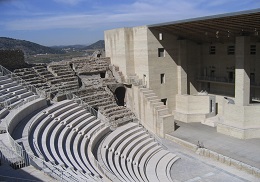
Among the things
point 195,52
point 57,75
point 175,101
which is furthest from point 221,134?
point 57,75

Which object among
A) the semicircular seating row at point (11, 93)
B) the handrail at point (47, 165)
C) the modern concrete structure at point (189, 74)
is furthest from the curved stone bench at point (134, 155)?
the semicircular seating row at point (11, 93)

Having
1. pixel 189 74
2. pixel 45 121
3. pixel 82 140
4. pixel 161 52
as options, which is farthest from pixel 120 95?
pixel 45 121

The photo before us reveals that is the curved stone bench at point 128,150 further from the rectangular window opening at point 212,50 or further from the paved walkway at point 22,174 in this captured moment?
the rectangular window opening at point 212,50

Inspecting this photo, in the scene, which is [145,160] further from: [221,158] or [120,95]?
[120,95]

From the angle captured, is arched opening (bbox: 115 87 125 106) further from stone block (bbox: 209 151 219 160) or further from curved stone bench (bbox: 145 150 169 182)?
stone block (bbox: 209 151 219 160)

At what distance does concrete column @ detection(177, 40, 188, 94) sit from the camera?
87.0 ft

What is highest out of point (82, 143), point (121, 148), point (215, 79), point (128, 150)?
point (215, 79)

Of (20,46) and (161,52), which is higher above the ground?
(20,46)

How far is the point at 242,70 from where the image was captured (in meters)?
21.2

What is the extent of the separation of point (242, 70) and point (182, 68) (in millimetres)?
6718

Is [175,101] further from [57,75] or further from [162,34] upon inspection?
[57,75]

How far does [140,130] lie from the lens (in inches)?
840

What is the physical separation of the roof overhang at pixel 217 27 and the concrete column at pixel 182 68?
932mm

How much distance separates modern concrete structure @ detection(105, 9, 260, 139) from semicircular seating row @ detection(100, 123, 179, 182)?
316 cm
